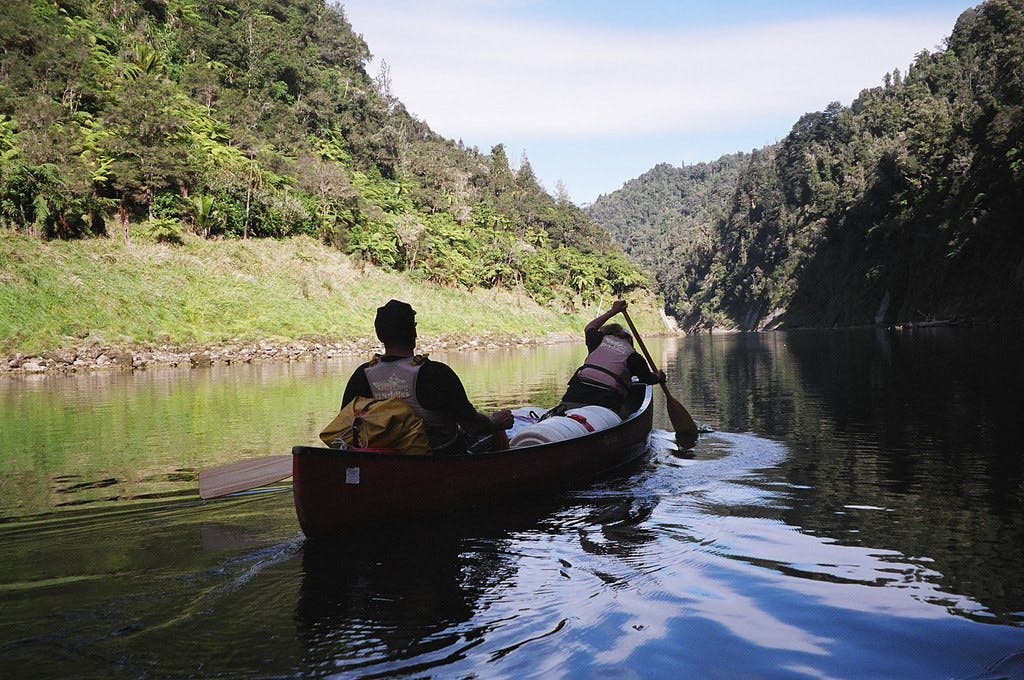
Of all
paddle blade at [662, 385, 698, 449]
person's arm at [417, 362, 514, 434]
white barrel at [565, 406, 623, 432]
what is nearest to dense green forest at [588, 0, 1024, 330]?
paddle blade at [662, 385, 698, 449]

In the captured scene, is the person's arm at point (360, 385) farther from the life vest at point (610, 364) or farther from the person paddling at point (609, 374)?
the life vest at point (610, 364)

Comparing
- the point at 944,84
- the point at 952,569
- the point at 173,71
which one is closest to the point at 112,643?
the point at 952,569

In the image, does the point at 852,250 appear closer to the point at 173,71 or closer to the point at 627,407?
the point at 173,71

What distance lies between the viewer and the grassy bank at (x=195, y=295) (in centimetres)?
2856

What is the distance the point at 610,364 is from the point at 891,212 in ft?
191

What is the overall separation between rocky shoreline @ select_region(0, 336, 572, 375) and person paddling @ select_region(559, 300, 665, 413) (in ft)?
75.3


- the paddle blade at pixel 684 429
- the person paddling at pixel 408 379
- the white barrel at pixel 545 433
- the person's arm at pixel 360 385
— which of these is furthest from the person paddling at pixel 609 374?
the person's arm at pixel 360 385

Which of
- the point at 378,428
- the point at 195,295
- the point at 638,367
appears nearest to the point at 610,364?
the point at 638,367

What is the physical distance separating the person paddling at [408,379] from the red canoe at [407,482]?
37 cm

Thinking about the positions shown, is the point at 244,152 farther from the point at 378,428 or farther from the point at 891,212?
the point at 891,212

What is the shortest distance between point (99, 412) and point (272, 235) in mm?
30031

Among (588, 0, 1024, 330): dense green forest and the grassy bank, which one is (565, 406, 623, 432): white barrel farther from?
(588, 0, 1024, 330): dense green forest

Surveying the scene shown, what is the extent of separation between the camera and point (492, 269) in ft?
198

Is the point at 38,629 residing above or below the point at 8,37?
below
